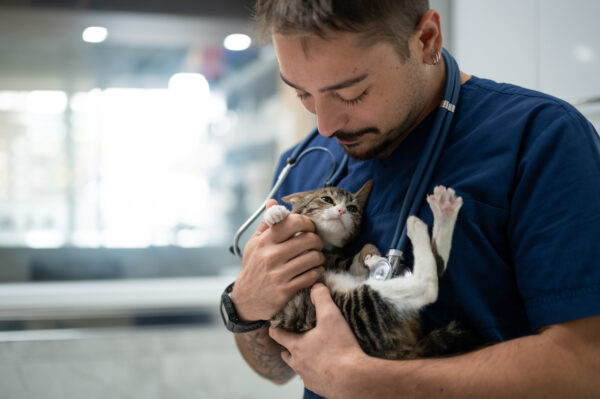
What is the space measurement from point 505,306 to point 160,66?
2379 mm

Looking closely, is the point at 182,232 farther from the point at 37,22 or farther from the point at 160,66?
the point at 37,22

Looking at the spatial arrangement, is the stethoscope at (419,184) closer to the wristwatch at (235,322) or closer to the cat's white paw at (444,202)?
the cat's white paw at (444,202)

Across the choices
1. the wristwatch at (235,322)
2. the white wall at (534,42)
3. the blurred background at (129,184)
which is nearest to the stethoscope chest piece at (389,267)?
the wristwatch at (235,322)

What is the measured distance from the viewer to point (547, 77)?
66.9 inches

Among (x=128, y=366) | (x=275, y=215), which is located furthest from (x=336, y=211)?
(x=128, y=366)

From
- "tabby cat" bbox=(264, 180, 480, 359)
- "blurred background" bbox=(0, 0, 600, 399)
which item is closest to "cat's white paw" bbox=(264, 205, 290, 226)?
"tabby cat" bbox=(264, 180, 480, 359)

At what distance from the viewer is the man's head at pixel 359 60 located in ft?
2.66

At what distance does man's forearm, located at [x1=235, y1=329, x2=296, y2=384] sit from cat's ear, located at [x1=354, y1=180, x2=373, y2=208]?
0.39m

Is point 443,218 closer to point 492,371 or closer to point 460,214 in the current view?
point 460,214

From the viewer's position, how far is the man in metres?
0.73

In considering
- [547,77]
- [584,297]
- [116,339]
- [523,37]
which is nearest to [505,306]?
[584,297]

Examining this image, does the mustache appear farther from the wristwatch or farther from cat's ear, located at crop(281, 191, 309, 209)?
the wristwatch

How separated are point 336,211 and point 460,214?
10.5 inches

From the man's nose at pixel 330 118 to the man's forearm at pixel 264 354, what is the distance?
0.52 metres
